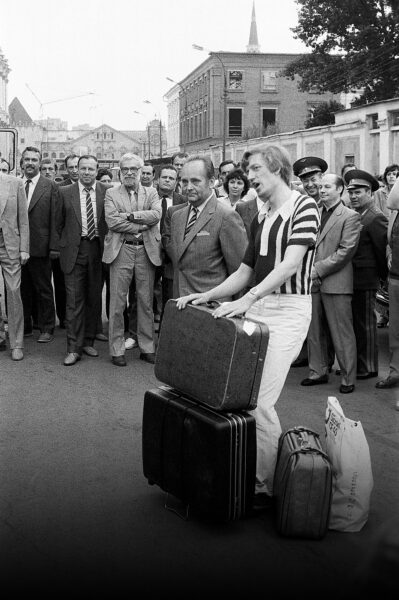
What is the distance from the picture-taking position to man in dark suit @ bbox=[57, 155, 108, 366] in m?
8.84

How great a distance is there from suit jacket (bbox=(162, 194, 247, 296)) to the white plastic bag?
8.69ft

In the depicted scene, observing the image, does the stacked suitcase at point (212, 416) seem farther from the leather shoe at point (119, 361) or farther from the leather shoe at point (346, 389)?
the leather shoe at point (119, 361)

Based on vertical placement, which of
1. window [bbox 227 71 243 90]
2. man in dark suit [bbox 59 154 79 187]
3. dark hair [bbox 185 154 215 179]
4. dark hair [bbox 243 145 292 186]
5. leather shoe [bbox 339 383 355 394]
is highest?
window [bbox 227 71 243 90]

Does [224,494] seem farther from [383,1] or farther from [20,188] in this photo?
[383,1]

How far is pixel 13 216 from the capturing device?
9.04 m

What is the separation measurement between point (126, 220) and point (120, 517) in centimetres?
459

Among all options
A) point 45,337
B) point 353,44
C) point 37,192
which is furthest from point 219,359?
point 353,44

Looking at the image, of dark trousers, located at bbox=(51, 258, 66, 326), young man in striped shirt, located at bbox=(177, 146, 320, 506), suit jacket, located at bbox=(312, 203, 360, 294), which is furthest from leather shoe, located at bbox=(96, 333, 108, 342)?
young man in striped shirt, located at bbox=(177, 146, 320, 506)

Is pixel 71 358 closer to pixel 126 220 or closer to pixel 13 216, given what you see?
pixel 126 220

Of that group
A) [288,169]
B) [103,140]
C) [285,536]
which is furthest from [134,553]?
[103,140]

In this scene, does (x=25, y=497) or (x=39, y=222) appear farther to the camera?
(x=39, y=222)

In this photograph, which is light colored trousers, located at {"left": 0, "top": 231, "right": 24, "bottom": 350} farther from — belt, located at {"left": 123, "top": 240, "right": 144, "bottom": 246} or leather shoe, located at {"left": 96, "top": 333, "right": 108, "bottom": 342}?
belt, located at {"left": 123, "top": 240, "right": 144, "bottom": 246}

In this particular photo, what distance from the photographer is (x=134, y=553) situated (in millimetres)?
3910

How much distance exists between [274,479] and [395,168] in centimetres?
756
